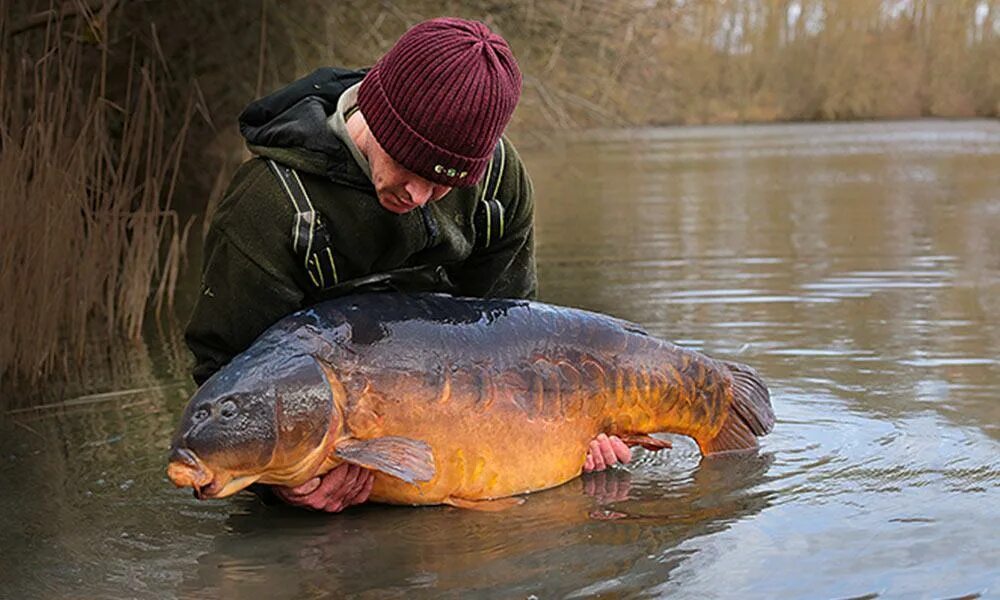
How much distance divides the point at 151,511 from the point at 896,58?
4952 cm

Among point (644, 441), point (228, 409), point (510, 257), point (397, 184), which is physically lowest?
point (644, 441)

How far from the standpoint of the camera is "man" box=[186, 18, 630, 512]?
2863 millimetres

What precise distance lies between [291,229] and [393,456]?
596 mm

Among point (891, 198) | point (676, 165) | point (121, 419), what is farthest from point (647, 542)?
point (676, 165)

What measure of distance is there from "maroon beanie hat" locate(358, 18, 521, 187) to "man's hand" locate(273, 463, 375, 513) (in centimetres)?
71

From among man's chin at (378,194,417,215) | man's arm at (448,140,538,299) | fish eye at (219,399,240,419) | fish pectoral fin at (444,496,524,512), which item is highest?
man's chin at (378,194,417,215)

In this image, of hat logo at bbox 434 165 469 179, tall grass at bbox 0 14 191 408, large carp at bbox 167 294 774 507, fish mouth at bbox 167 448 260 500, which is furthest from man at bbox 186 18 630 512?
tall grass at bbox 0 14 191 408

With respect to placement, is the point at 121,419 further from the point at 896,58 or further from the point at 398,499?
the point at 896,58

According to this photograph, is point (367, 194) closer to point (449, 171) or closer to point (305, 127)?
point (305, 127)

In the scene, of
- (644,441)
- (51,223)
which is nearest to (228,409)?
(644,441)

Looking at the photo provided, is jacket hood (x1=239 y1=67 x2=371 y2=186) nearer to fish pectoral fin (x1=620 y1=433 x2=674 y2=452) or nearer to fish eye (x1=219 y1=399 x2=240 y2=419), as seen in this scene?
fish eye (x1=219 y1=399 x2=240 y2=419)

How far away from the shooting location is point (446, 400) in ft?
10.1

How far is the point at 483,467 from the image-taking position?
3.14m

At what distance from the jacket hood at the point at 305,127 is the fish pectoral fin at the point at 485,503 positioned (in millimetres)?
774
